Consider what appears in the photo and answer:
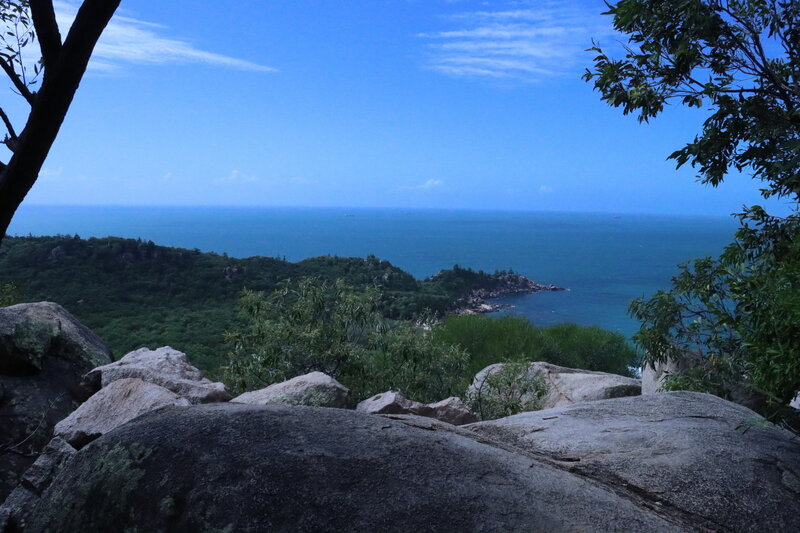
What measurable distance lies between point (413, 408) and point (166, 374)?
402 centimetres

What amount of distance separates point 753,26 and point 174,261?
3441cm

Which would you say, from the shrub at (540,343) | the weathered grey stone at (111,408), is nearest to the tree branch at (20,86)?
the weathered grey stone at (111,408)

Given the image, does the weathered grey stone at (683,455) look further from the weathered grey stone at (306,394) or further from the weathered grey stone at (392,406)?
the weathered grey stone at (306,394)

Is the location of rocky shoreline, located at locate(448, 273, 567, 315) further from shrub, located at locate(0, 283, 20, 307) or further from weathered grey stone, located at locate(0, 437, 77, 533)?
weathered grey stone, located at locate(0, 437, 77, 533)

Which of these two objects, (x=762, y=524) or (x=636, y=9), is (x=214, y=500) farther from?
(x=636, y=9)

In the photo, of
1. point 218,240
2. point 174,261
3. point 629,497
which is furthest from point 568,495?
point 218,240

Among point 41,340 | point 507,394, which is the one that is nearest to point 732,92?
point 507,394

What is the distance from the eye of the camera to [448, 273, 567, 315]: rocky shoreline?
34.3m

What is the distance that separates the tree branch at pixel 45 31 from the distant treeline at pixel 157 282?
20.9m

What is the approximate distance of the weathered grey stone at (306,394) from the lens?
27.2ft

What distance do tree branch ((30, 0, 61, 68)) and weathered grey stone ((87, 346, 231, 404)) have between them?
5.92 metres

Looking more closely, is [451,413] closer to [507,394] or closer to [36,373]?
[507,394]

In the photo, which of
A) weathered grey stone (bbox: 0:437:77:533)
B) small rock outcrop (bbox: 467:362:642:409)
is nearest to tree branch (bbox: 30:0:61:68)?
weathered grey stone (bbox: 0:437:77:533)

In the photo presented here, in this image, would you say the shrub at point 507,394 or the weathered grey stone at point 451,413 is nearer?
the weathered grey stone at point 451,413
